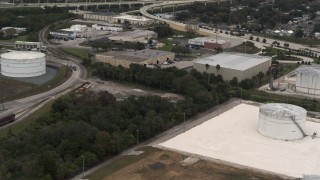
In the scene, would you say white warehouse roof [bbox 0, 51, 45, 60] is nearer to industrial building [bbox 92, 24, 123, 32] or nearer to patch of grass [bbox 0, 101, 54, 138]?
patch of grass [bbox 0, 101, 54, 138]

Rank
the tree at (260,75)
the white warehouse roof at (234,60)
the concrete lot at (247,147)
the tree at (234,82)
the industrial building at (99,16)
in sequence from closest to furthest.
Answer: the concrete lot at (247,147) < the tree at (234,82) < the tree at (260,75) < the white warehouse roof at (234,60) < the industrial building at (99,16)

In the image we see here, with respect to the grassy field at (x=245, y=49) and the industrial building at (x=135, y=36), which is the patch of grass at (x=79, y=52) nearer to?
the industrial building at (x=135, y=36)

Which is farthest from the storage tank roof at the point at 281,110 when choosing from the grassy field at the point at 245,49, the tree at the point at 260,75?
the grassy field at the point at 245,49

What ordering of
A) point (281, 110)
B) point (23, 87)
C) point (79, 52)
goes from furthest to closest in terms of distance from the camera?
1. point (79, 52)
2. point (23, 87)
3. point (281, 110)

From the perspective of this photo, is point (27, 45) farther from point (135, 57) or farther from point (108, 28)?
point (108, 28)

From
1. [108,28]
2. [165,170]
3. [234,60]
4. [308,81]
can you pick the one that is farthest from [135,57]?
[165,170]

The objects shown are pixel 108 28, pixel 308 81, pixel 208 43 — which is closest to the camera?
pixel 308 81
